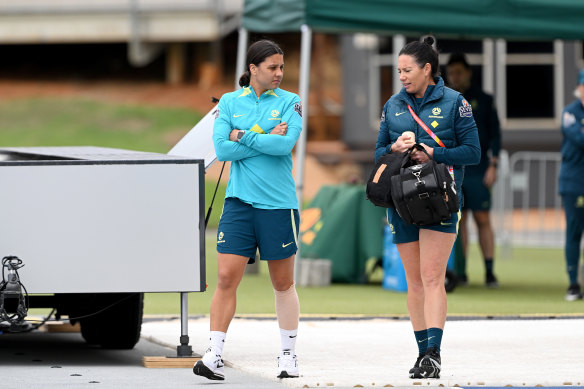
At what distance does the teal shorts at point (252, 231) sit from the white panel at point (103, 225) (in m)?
0.63

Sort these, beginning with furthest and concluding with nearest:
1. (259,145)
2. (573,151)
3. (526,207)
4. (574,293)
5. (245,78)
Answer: (526,207) → (574,293) → (573,151) → (245,78) → (259,145)

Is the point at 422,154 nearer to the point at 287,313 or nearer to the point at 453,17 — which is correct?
the point at 287,313

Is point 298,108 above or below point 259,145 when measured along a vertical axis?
above

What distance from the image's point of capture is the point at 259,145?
26.5 feet

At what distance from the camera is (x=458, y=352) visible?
31.2 feet

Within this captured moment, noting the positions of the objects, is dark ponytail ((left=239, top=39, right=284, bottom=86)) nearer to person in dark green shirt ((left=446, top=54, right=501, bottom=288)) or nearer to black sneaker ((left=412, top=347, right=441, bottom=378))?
black sneaker ((left=412, top=347, right=441, bottom=378))

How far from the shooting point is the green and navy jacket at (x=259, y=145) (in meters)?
8.12

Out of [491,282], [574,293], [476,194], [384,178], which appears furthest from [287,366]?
[491,282]

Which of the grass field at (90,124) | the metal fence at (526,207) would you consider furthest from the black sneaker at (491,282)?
the grass field at (90,124)

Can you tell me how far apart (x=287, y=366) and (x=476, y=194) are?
6710 mm

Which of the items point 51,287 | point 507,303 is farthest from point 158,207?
point 507,303

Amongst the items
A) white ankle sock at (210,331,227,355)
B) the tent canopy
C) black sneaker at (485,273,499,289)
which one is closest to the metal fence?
black sneaker at (485,273,499,289)

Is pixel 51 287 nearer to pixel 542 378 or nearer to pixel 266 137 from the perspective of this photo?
pixel 266 137

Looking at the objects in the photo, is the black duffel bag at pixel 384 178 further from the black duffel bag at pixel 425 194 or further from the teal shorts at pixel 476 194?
the teal shorts at pixel 476 194
